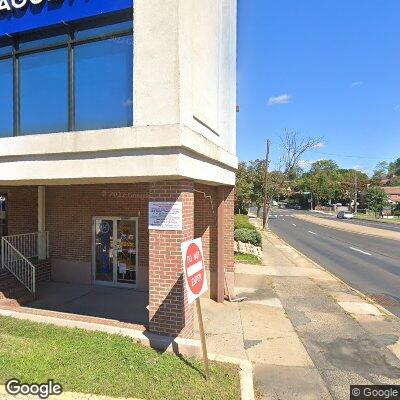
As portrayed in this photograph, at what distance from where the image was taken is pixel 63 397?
468cm

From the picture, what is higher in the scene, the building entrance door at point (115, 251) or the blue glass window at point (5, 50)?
the blue glass window at point (5, 50)

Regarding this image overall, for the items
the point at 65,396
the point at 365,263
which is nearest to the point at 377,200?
the point at 365,263

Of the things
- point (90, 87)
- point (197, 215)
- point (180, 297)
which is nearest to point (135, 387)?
point (180, 297)

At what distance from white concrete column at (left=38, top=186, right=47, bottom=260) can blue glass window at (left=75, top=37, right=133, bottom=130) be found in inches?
231

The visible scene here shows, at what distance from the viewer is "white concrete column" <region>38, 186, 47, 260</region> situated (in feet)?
37.6

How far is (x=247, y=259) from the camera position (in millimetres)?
16797

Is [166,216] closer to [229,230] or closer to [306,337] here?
[306,337]

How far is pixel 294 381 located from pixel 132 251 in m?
6.67

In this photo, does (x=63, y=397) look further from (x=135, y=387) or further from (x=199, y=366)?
(x=199, y=366)

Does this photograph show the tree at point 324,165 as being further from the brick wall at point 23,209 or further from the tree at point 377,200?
the brick wall at point 23,209

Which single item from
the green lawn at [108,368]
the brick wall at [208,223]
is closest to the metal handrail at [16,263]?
the green lawn at [108,368]

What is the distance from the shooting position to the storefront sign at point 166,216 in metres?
6.09

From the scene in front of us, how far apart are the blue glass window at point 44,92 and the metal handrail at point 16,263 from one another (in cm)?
→ 460

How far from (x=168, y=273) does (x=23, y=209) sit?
7649 millimetres
